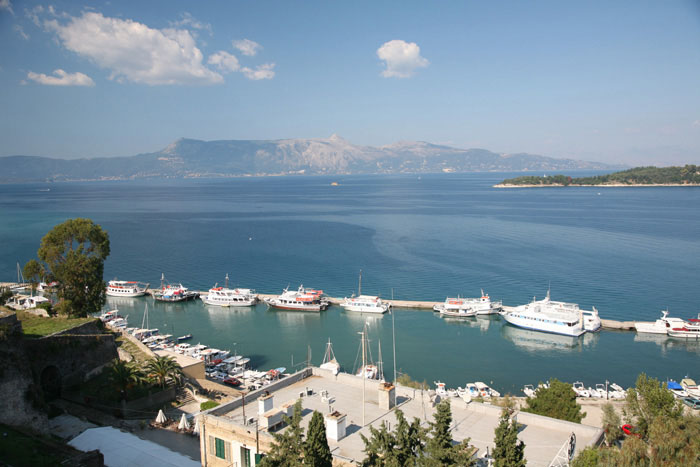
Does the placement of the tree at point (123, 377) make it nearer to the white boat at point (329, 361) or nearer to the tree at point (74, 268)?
the tree at point (74, 268)

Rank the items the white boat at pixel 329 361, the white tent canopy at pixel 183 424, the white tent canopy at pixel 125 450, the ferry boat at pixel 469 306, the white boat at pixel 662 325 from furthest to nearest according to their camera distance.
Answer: the ferry boat at pixel 469 306, the white boat at pixel 662 325, the white boat at pixel 329 361, the white tent canopy at pixel 183 424, the white tent canopy at pixel 125 450

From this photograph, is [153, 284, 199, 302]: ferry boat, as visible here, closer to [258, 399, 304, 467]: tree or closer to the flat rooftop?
the flat rooftop

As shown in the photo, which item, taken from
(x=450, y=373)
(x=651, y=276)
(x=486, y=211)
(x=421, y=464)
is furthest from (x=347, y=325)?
(x=486, y=211)

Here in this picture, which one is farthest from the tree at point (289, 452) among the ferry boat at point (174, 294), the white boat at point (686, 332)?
the ferry boat at point (174, 294)

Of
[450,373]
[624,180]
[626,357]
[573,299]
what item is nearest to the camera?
[450,373]

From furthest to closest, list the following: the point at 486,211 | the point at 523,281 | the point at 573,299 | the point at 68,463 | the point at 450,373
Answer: the point at 486,211, the point at 523,281, the point at 573,299, the point at 450,373, the point at 68,463

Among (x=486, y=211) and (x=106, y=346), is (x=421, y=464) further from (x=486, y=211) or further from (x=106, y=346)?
(x=486, y=211)

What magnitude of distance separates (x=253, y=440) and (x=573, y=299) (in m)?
40.8

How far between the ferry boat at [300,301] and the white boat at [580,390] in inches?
907

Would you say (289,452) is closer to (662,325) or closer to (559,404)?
(559,404)

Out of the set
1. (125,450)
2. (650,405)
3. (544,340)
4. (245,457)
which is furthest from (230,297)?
(650,405)

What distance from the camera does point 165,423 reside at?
58.8 feet

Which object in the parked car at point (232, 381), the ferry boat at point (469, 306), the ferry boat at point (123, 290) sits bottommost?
the parked car at point (232, 381)

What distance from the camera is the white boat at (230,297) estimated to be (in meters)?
44.3
